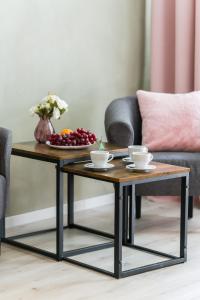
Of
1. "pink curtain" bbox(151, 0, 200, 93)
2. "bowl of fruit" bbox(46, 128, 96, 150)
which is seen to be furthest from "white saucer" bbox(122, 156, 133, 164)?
"pink curtain" bbox(151, 0, 200, 93)

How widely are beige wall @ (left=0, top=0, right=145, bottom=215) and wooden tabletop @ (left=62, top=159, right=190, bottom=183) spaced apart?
2.69 ft

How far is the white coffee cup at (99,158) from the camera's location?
356 cm

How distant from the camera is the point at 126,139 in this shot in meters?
4.21

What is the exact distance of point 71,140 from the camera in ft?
12.7

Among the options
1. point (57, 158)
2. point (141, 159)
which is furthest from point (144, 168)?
point (57, 158)

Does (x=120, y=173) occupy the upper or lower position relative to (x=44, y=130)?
lower

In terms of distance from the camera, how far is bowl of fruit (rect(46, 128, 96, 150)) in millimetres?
3867

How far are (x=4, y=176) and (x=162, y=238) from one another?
1025 mm

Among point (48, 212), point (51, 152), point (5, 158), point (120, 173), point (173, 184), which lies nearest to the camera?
point (120, 173)

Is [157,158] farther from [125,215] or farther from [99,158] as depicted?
[99,158]

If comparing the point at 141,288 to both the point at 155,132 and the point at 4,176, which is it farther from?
the point at 155,132

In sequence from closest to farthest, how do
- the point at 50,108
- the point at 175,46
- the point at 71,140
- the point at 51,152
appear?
the point at 51,152, the point at 71,140, the point at 50,108, the point at 175,46

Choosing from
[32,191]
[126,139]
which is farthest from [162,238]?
[32,191]

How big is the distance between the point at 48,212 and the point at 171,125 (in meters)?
0.93
